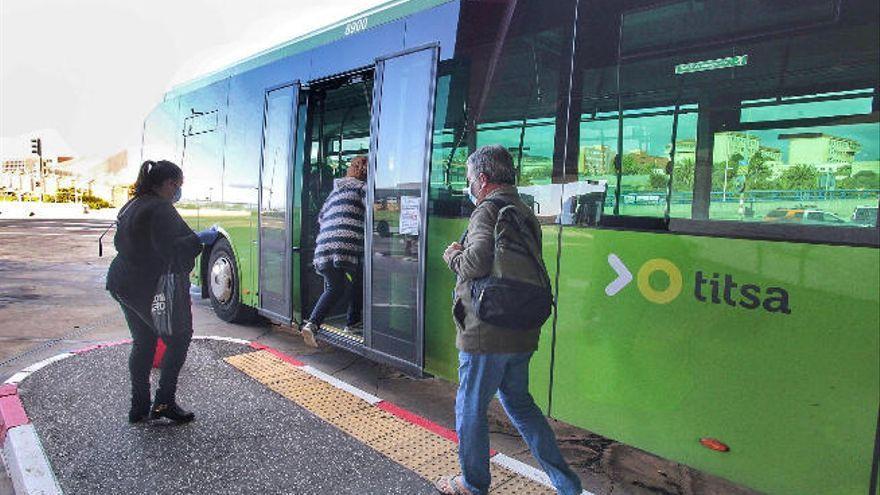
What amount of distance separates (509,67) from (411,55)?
100 centimetres

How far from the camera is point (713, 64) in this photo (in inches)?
111

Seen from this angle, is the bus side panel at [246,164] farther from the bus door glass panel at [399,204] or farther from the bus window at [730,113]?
the bus window at [730,113]

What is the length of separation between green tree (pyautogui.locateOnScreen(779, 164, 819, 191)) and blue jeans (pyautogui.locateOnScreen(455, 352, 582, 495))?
1.42 metres

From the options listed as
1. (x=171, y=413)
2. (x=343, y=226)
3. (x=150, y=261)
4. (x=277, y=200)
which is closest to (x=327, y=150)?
(x=277, y=200)

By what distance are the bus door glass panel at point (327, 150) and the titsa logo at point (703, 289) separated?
2.91 meters

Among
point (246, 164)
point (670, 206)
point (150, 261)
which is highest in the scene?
point (246, 164)

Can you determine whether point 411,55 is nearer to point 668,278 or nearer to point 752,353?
point 668,278

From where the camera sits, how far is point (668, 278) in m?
2.91

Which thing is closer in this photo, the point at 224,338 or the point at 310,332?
the point at 310,332

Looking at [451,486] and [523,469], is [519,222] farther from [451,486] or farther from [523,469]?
[523,469]

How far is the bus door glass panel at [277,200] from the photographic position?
5762 millimetres

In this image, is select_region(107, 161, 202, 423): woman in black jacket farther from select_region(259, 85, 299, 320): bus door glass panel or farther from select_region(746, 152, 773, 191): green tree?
select_region(746, 152, 773, 191): green tree

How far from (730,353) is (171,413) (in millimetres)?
3590

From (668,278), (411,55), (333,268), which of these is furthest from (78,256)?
(668,278)
